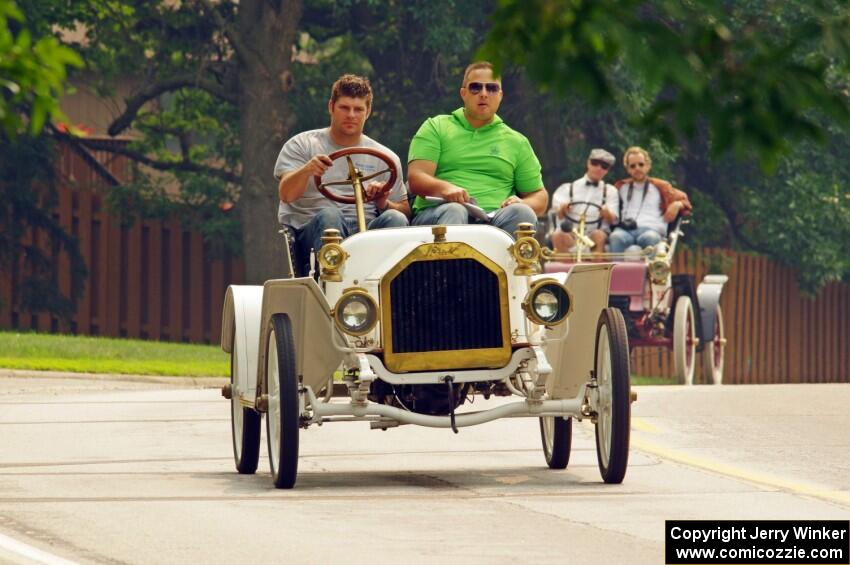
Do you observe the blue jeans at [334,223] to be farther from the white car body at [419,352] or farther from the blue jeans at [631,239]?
the blue jeans at [631,239]

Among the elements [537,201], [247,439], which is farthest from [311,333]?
[537,201]

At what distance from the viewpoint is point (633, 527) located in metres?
8.74

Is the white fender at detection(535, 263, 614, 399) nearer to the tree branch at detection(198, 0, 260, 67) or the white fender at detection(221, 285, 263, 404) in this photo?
the white fender at detection(221, 285, 263, 404)

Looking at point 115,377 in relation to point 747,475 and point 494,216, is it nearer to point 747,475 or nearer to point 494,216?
point 494,216

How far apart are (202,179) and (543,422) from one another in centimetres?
1848

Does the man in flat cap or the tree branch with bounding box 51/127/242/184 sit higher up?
the tree branch with bounding box 51/127/242/184

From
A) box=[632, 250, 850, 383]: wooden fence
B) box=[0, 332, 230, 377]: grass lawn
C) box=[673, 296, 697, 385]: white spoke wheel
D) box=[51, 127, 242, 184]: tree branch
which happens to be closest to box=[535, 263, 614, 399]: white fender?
box=[0, 332, 230, 377]: grass lawn

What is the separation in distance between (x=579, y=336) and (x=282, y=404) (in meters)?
1.75

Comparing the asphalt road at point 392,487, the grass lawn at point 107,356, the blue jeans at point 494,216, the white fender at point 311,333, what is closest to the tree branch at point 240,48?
the grass lawn at point 107,356

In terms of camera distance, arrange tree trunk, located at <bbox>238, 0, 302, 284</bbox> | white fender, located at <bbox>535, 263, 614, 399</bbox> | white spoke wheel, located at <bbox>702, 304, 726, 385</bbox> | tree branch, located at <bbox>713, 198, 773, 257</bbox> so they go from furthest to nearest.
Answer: tree branch, located at <bbox>713, 198, 773, 257</bbox>
tree trunk, located at <bbox>238, 0, 302, 284</bbox>
white spoke wheel, located at <bbox>702, 304, 726, 385</bbox>
white fender, located at <bbox>535, 263, 614, 399</bbox>

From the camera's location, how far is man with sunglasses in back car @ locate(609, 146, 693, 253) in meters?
21.2

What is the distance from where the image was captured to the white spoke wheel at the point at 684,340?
70.2 ft

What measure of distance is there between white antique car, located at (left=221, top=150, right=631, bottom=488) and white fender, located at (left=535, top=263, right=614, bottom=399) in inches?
0.7

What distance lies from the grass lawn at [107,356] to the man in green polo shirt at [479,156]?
827cm
